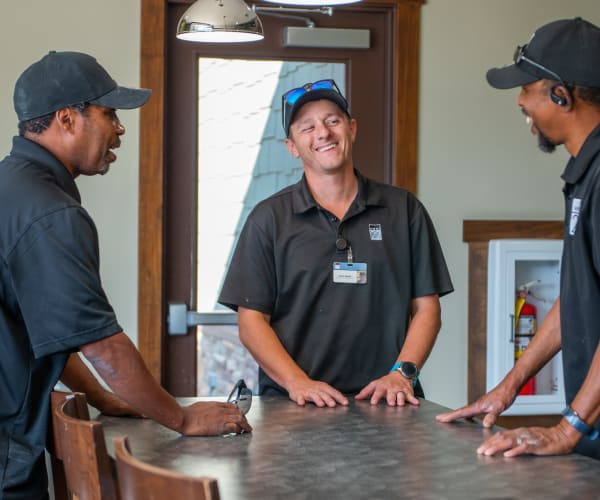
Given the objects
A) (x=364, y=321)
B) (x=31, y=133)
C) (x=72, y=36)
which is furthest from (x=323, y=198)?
(x=72, y=36)

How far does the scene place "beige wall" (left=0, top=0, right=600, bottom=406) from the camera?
441 centimetres

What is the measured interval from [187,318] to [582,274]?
2.59 meters

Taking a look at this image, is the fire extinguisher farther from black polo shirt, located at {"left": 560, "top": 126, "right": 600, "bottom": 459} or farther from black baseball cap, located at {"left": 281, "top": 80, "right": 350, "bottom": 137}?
black polo shirt, located at {"left": 560, "top": 126, "right": 600, "bottom": 459}

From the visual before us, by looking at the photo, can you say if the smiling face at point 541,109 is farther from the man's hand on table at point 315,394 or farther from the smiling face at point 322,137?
the man's hand on table at point 315,394

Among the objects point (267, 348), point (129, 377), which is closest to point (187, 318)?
point (267, 348)

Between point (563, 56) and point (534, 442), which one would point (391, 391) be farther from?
point (563, 56)

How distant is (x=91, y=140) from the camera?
2314 mm

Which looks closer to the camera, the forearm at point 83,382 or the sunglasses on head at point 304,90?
the forearm at point 83,382

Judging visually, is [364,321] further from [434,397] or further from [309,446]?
[434,397]

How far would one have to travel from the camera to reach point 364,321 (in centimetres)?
283

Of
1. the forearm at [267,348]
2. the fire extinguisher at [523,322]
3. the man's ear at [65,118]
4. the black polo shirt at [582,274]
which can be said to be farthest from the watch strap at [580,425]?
the fire extinguisher at [523,322]

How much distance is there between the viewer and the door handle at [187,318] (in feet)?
14.8

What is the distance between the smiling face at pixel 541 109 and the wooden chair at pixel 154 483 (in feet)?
4.17

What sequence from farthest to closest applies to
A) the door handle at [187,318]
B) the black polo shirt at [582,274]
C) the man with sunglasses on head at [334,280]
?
1. the door handle at [187,318]
2. the man with sunglasses on head at [334,280]
3. the black polo shirt at [582,274]
